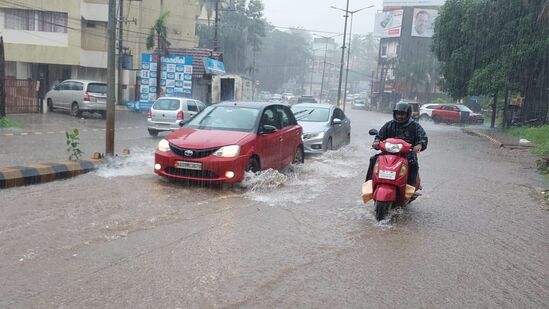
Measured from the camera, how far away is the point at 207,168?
8547 mm

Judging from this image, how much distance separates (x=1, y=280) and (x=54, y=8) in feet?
105

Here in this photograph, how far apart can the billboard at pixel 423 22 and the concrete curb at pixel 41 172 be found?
2491 inches

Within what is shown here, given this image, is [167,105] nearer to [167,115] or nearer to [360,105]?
[167,115]

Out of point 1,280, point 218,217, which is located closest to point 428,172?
point 218,217

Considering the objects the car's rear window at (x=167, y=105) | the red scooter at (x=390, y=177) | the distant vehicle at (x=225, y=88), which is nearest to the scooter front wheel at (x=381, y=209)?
the red scooter at (x=390, y=177)

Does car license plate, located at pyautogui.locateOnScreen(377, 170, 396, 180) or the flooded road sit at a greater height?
car license plate, located at pyautogui.locateOnScreen(377, 170, 396, 180)

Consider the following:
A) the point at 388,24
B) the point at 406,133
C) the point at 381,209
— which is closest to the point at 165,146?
the point at 381,209

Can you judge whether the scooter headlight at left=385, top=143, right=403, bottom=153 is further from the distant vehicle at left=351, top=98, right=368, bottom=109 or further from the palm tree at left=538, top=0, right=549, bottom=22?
the distant vehicle at left=351, top=98, right=368, bottom=109

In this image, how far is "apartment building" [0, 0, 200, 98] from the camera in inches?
1283

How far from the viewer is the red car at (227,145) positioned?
8.58 metres

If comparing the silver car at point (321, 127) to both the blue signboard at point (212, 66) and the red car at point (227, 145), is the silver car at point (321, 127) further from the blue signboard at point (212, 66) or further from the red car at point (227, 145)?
the blue signboard at point (212, 66)

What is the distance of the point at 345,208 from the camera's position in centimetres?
818

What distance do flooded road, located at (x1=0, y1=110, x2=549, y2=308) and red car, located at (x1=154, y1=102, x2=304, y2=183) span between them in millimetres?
314

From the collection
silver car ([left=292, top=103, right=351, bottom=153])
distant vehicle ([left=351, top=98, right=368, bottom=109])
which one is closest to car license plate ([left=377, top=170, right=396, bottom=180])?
silver car ([left=292, top=103, right=351, bottom=153])
